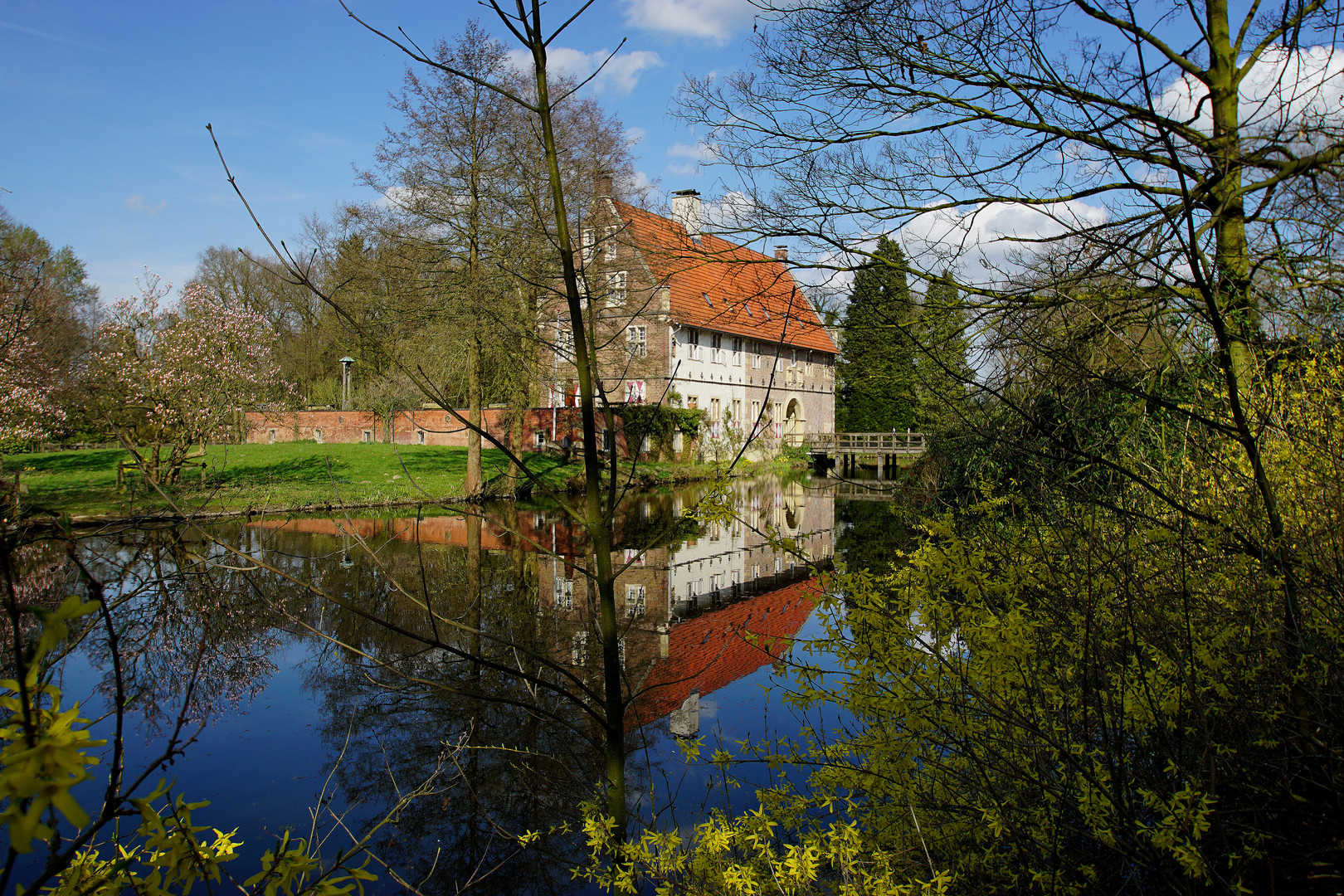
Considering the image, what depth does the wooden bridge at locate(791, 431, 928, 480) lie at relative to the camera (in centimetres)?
3512

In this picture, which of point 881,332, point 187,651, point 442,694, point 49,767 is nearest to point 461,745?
point 49,767

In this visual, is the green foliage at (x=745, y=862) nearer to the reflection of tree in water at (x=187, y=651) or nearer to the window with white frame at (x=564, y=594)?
the reflection of tree in water at (x=187, y=651)

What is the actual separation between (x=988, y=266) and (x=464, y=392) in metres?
16.1

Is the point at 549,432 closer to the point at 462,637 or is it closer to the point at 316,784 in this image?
the point at 462,637

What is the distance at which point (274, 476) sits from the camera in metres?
21.0

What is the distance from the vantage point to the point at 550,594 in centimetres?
1007

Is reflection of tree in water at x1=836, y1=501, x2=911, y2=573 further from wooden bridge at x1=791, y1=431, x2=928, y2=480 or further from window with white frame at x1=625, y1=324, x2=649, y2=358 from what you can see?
wooden bridge at x1=791, y1=431, x2=928, y2=480

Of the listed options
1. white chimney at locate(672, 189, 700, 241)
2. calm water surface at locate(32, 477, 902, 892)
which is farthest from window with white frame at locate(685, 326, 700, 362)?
white chimney at locate(672, 189, 700, 241)

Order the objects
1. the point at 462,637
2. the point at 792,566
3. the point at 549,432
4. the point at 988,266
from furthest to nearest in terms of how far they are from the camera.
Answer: the point at 549,432
the point at 792,566
the point at 462,637
the point at 988,266

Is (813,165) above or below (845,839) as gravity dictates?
above

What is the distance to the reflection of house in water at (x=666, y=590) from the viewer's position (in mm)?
4215

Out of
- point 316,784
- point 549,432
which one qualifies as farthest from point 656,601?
point 549,432

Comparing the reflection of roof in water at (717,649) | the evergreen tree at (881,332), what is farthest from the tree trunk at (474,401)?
the evergreen tree at (881,332)

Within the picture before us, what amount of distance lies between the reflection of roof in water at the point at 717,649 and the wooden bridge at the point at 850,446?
25.0 metres
